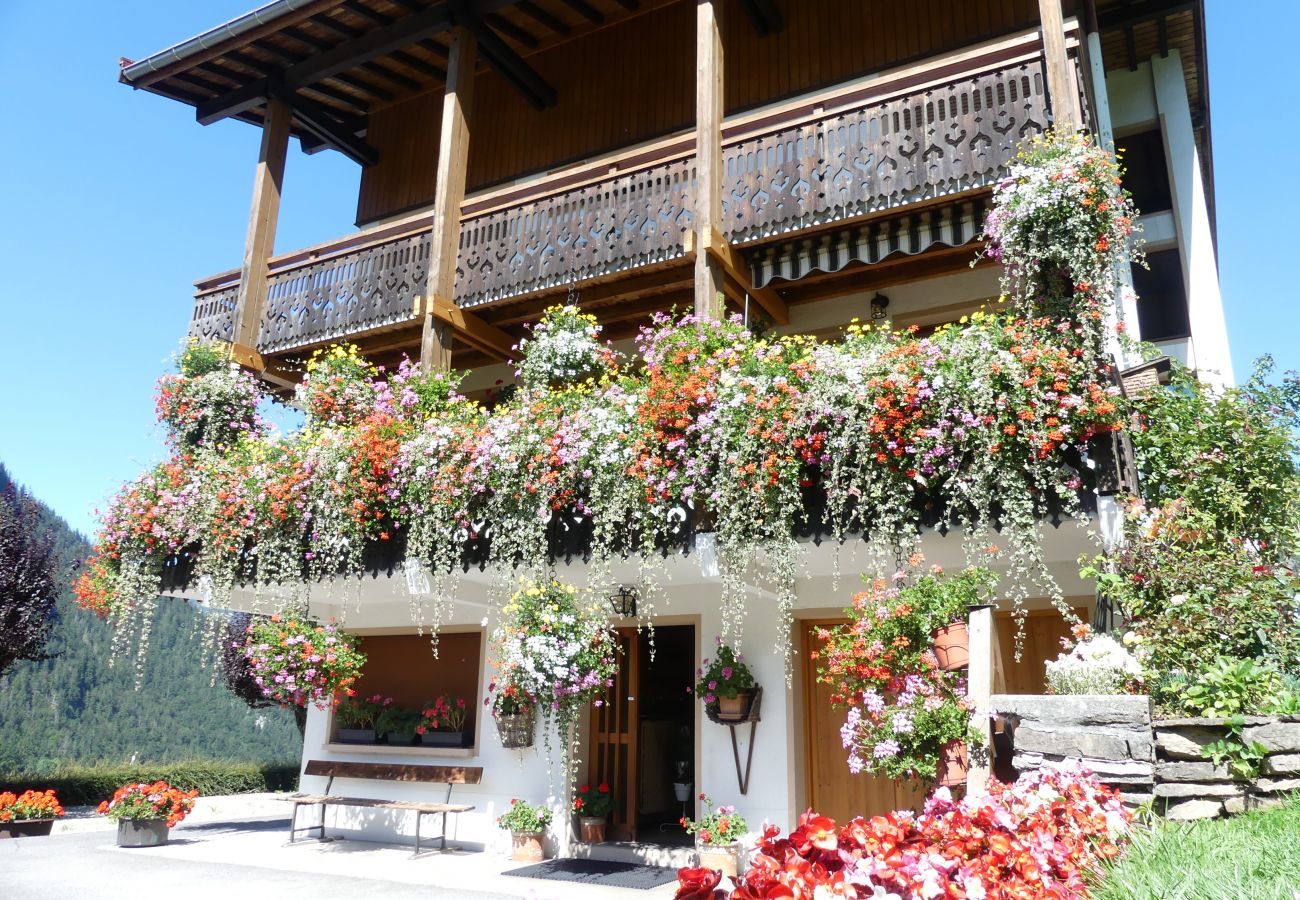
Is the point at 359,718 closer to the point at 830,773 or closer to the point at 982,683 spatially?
the point at 830,773

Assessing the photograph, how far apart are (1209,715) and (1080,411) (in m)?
2.04

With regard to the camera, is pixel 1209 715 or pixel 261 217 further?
pixel 261 217

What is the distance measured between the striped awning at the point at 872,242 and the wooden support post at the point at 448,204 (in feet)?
11.3

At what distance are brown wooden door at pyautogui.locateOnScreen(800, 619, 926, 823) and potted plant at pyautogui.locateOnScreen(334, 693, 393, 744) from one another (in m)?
5.30

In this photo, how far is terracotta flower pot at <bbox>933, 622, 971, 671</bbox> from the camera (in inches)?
247

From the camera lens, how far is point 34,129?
616 cm

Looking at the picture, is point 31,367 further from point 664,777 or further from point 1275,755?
point 1275,755

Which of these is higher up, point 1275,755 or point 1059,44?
point 1059,44

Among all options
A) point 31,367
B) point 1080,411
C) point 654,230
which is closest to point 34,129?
point 31,367

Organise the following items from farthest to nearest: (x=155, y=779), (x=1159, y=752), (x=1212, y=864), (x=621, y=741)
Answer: (x=155, y=779)
(x=621, y=741)
(x=1159, y=752)
(x=1212, y=864)

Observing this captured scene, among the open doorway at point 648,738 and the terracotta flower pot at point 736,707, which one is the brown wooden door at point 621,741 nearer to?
the open doorway at point 648,738

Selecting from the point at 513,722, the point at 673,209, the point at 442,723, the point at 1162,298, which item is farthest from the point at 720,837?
the point at 1162,298

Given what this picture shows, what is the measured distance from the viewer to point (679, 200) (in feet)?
29.8

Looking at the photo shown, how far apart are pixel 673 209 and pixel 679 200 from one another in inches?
4.2
